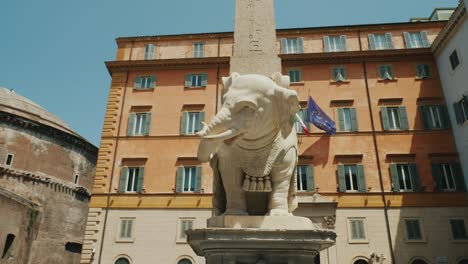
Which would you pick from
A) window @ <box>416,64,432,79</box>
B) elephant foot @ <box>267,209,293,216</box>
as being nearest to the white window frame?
window @ <box>416,64,432,79</box>

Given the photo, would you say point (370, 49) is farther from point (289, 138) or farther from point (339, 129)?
point (289, 138)

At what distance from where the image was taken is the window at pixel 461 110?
2023 cm

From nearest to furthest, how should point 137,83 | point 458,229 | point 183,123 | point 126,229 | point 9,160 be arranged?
1. point 458,229
2. point 126,229
3. point 183,123
4. point 137,83
5. point 9,160

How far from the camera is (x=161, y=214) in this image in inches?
830

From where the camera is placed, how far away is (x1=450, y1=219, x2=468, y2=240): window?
19.4 metres

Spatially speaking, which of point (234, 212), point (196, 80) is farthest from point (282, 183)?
point (196, 80)

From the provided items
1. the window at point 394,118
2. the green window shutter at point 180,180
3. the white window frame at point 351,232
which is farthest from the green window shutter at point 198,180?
the window at point 394,118

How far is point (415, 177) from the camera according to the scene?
67.8 feet

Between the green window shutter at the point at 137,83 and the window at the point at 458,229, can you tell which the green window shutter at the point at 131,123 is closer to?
the green window shutter at the point at 137,83

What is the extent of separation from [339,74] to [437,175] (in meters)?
8.06

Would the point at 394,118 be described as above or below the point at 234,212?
above

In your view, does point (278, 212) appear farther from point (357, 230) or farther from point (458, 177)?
point (458, 177)

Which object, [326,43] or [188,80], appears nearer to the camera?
[188,80]

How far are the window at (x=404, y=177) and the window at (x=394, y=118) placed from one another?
2.36 meters
